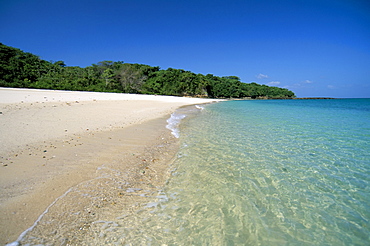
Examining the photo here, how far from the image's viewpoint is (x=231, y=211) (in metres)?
2.86

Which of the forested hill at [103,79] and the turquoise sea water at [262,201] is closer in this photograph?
the turquoise sea water at [262,201]

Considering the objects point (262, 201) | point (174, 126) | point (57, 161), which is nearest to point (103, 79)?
point (174, 126)

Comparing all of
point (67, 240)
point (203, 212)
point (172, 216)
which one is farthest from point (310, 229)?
point (67, 240)

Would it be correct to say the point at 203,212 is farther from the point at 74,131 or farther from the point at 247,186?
the point at 74,131

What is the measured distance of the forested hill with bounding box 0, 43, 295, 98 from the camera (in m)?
34.2

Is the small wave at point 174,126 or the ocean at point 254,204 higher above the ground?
the ocean at point 254,204

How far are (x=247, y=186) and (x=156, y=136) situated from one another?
4494 mm

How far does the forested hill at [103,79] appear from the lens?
3423cm

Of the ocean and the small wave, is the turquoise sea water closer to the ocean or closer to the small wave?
the ocean

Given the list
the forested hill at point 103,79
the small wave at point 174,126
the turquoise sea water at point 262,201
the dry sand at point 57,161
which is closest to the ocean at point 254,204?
the turquoise sea water at point 262,201

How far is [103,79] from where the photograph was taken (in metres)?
51.7

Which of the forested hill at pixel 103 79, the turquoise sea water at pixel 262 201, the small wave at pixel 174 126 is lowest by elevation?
the small wave at pixel 174 126

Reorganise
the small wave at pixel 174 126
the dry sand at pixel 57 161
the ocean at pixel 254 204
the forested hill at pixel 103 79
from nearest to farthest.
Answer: the ocean at pixel 254 204, the dry sand at pixel 57 161, the small wave at pixel 174 126, the forested hill at pixel 103 79

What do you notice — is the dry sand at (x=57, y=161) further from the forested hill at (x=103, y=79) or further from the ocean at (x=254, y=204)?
the forested hill at (x=103, y=79)
